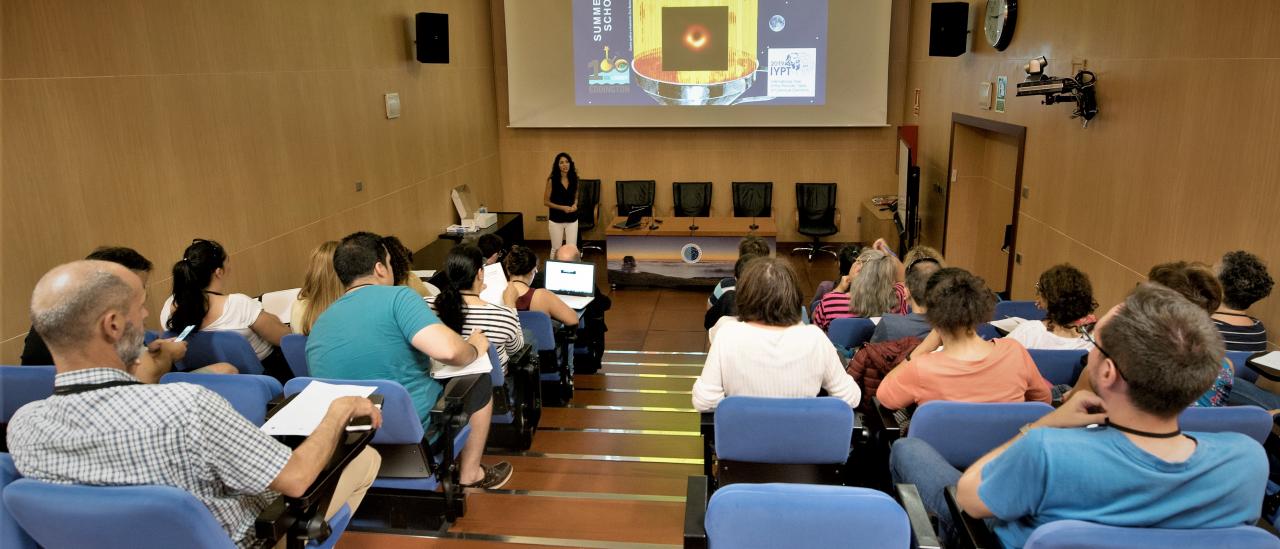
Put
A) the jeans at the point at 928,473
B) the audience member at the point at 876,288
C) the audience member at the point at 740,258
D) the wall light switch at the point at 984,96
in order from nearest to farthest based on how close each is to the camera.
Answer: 1. the jeans at the point at 928,473
2. the audience member at the point at 876,288
3. the audience member at the point at 740,258
4. the wall light switch at the point at 984,96

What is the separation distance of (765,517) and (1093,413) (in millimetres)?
965

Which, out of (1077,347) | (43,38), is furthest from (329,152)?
(1077,347)

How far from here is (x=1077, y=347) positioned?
338 cm

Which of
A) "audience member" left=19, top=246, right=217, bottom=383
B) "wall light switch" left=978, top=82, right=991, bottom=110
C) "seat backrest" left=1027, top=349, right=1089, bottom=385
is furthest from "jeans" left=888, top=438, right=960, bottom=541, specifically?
"wall light switch" left=978, top=82, right=991, bottom=110

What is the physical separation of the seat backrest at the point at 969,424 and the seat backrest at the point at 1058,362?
0.93m

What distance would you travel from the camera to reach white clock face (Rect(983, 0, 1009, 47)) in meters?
6.51

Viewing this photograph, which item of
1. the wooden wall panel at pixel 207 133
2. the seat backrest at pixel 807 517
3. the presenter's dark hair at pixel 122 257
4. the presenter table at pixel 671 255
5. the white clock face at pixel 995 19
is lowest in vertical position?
the presenter table at pixel 671 255

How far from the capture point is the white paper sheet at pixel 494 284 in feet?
15.5

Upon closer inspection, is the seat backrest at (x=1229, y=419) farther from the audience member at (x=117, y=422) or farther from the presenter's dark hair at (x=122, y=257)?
the presenter's dark hair at (x=122, y=257)

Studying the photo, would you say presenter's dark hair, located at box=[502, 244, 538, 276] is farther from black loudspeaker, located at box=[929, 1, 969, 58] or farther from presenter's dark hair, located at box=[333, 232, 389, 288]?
black loudspeaker, located at box=[929, 1, 969, 58]

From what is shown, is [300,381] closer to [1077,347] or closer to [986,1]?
[1077,347]

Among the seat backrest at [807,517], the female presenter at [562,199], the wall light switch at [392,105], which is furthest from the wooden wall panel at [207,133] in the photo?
the seat backrest at [807,517]

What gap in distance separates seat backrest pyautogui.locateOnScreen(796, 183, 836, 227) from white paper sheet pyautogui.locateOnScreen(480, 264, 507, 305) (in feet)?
20.4

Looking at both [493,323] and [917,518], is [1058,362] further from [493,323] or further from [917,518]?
[493,323]
